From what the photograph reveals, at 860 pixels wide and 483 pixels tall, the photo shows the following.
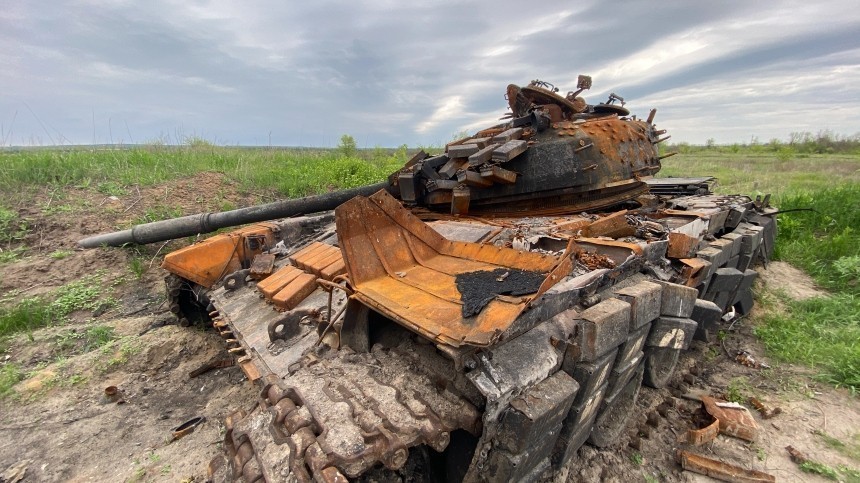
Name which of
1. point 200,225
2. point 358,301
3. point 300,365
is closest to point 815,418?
point 358,301

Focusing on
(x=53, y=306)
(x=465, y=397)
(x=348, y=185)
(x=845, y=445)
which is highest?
(x=348, y=185)

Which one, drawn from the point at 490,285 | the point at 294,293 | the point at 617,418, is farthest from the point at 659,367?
the point at 294,293

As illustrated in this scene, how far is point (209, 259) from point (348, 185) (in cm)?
774

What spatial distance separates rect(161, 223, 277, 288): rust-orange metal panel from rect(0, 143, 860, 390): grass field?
9.63 feet

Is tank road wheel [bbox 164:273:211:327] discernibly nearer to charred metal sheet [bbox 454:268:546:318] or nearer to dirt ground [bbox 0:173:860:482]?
dirt ground [bbox 0:173:860:482]

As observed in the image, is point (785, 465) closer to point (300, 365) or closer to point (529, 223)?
point (529, 223)

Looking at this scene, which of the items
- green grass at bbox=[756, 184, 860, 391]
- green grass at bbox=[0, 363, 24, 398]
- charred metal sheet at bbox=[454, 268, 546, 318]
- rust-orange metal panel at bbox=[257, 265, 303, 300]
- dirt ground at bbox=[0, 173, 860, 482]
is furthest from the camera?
green grass at bbox=[756, 184, 860, 391]

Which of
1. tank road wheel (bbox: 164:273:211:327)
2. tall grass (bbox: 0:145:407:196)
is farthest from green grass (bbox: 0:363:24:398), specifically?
tall grass (bbox: 0:145:407:196)

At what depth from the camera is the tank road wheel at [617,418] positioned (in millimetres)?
3236

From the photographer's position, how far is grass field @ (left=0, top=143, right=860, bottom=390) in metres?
5.23

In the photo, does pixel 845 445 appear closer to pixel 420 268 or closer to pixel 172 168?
pixel 420 268

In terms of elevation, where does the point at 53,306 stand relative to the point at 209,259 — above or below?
below

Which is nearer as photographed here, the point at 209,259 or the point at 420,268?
the point at 420,268

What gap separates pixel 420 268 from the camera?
9.43ft
